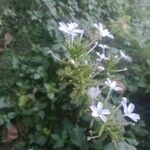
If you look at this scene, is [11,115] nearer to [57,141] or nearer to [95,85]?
[57,141]

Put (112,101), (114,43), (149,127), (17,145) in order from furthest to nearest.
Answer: (114,43), (149,127), (112,101), (17,145)

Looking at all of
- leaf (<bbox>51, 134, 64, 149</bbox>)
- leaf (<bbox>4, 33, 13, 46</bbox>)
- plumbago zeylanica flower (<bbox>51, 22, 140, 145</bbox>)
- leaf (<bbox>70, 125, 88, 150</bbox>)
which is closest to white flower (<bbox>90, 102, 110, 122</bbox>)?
plumbago zeylanica flower (<bbox>51, 22, 140, 145</bbox>)

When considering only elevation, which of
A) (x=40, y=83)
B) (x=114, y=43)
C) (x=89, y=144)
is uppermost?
(x=114, y=43)

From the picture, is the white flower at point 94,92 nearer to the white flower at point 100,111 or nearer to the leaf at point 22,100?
the white flower at point 100,111

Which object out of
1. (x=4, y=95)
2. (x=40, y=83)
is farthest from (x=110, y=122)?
(x=4, y=95)

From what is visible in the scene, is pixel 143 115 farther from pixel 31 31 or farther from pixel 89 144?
pixel 31 31

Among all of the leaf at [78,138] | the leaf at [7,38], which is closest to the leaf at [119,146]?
the leaf at [78,138]

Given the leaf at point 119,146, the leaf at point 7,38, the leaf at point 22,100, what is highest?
the leaf at point 7,38

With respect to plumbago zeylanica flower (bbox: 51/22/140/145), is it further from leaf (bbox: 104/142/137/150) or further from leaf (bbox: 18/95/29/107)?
leaf (bbox: 18/95/29/107)

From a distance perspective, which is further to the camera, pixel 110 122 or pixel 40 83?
pixel 40 83
